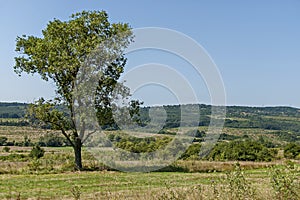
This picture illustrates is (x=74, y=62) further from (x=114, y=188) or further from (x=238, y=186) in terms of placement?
(x=238, y=186)

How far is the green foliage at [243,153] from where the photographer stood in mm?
46438

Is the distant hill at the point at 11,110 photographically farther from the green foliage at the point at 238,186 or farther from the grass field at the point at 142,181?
the green foliage at the point at 238,186

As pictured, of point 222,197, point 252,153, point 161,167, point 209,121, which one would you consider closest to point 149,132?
point 161,167

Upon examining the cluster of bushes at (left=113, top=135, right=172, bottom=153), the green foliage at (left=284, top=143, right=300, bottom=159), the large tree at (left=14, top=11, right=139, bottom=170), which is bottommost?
the green foliage at (left=284, top=143, right=300, bottom=159)

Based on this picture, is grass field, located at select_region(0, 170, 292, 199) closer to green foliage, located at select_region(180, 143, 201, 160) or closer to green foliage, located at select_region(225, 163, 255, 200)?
green foliage, located at select_region(225, 163, 255, 200)

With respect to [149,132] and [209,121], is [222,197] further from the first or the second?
[209,121]

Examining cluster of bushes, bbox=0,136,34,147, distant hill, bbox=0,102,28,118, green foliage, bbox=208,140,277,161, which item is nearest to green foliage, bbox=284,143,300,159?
green foliage, bbox=208,140,277,161

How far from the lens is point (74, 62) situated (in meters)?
31.6

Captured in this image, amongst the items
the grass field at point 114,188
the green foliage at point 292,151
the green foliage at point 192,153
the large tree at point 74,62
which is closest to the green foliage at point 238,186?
the grass field at point 114,188

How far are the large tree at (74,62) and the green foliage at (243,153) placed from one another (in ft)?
60.9

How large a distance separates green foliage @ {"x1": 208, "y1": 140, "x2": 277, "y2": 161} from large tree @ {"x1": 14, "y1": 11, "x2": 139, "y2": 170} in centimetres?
1857

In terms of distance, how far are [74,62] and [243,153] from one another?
24.8 metres

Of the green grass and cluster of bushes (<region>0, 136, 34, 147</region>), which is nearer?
the green grass

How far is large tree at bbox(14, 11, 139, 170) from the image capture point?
104 feet
